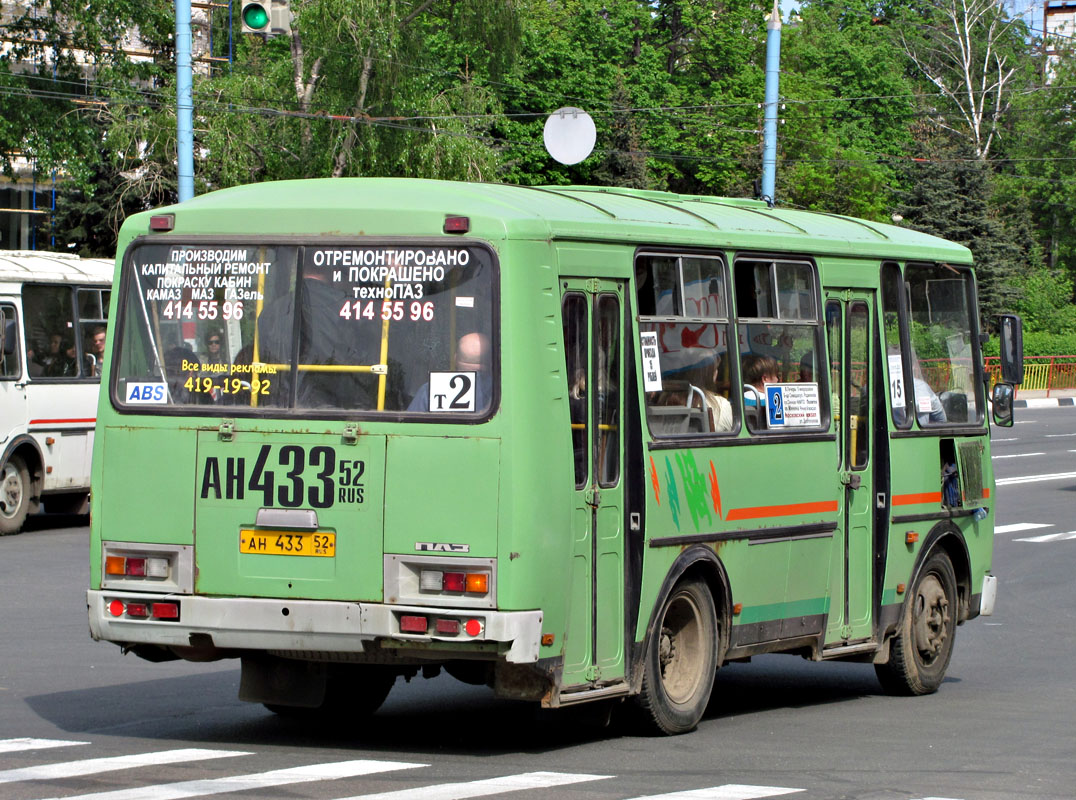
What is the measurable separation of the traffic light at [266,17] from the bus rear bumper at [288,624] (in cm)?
1100

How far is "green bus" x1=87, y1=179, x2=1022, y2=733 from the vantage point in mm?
7816

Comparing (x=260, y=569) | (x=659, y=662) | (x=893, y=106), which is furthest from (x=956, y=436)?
(x=893, y=106)

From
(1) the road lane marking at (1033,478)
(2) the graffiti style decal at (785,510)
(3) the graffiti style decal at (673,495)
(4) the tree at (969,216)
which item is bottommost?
(1) the road lane marking at (1033,478)

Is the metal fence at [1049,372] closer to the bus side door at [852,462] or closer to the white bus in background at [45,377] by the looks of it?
the white bus in background at [45,377]

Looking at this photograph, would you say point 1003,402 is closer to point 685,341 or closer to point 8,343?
point 685,341

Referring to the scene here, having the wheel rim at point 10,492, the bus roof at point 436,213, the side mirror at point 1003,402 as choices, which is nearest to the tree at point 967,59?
the wheel rim at point 10,492

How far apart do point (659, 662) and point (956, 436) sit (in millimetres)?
3691

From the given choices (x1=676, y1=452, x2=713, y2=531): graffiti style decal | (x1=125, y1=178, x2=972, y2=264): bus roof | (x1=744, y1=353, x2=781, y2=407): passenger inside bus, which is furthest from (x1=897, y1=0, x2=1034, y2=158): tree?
(x1=676, y1=452, x2=713, y2=531): graffiti style decal

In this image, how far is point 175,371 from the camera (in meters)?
8.43

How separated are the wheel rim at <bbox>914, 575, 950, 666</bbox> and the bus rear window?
463cm

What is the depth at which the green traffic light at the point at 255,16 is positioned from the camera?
18.2 m

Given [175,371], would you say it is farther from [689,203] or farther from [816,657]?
[816,657]

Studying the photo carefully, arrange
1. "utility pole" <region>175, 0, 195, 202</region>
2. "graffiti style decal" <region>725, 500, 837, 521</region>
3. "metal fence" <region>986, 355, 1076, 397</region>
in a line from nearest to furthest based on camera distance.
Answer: "graffiti style decal" <region>725, 500, 837, 521</region>
"utility pole" <region>175, 0, 195, 202</region>
"metal fence" <region>986, 355, 1076, 397</region>

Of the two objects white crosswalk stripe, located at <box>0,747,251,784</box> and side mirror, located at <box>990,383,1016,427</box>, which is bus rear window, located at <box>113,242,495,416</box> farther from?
side mirror, located at <box>990,383,1016,427</box>
